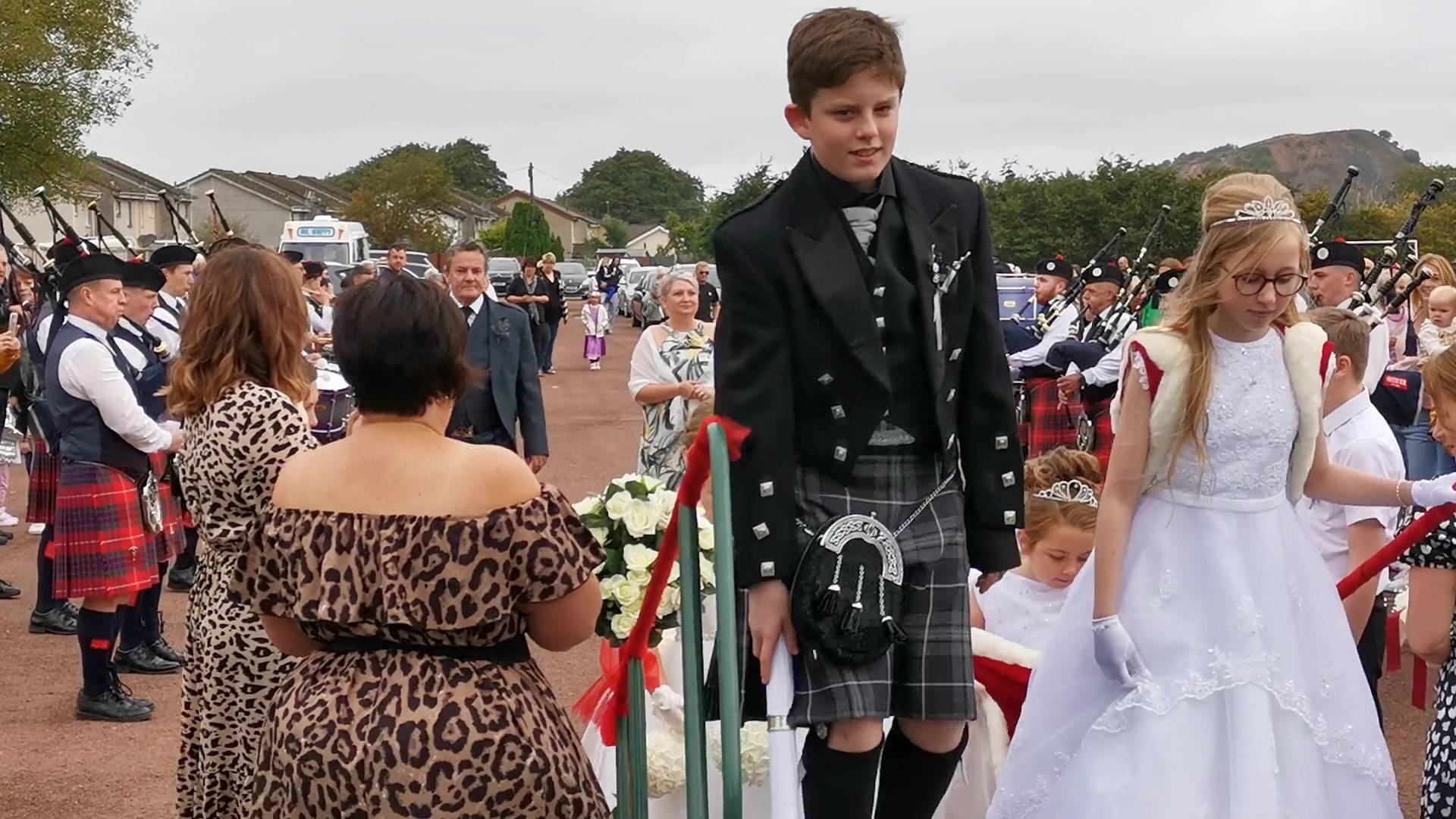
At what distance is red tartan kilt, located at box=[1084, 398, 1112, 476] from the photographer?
1003 centimetres

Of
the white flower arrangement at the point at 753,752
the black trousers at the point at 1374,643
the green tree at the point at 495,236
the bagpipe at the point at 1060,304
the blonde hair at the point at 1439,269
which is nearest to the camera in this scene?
the white flower arrangement at the point at 753,752

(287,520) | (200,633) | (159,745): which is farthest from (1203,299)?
(159,745)

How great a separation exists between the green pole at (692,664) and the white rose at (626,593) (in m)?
0.67

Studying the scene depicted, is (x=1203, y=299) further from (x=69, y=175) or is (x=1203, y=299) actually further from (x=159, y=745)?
(x=69, y=175)

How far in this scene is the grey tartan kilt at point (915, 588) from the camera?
10.1ft

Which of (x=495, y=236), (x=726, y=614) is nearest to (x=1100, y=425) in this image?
(x=726, y=614)

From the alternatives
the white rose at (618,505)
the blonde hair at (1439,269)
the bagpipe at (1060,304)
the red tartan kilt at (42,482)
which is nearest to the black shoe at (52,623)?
the red tartan kilt at (42,482)

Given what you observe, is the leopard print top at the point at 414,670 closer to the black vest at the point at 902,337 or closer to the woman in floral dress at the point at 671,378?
the black vest at the point at 902,337

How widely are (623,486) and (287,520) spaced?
1212 millimetres

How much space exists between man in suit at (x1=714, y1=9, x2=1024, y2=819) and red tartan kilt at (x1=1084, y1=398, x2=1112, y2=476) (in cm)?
696

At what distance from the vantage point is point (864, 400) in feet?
10.1

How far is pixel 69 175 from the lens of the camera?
4219cm

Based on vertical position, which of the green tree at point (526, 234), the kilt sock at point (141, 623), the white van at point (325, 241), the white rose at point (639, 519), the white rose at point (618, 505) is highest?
the green tree at point (526, 234)

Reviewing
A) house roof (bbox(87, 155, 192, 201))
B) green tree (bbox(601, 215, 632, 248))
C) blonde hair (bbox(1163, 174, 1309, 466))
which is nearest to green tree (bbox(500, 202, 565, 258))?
house roof (bbox(87, 155, 192, 201))
